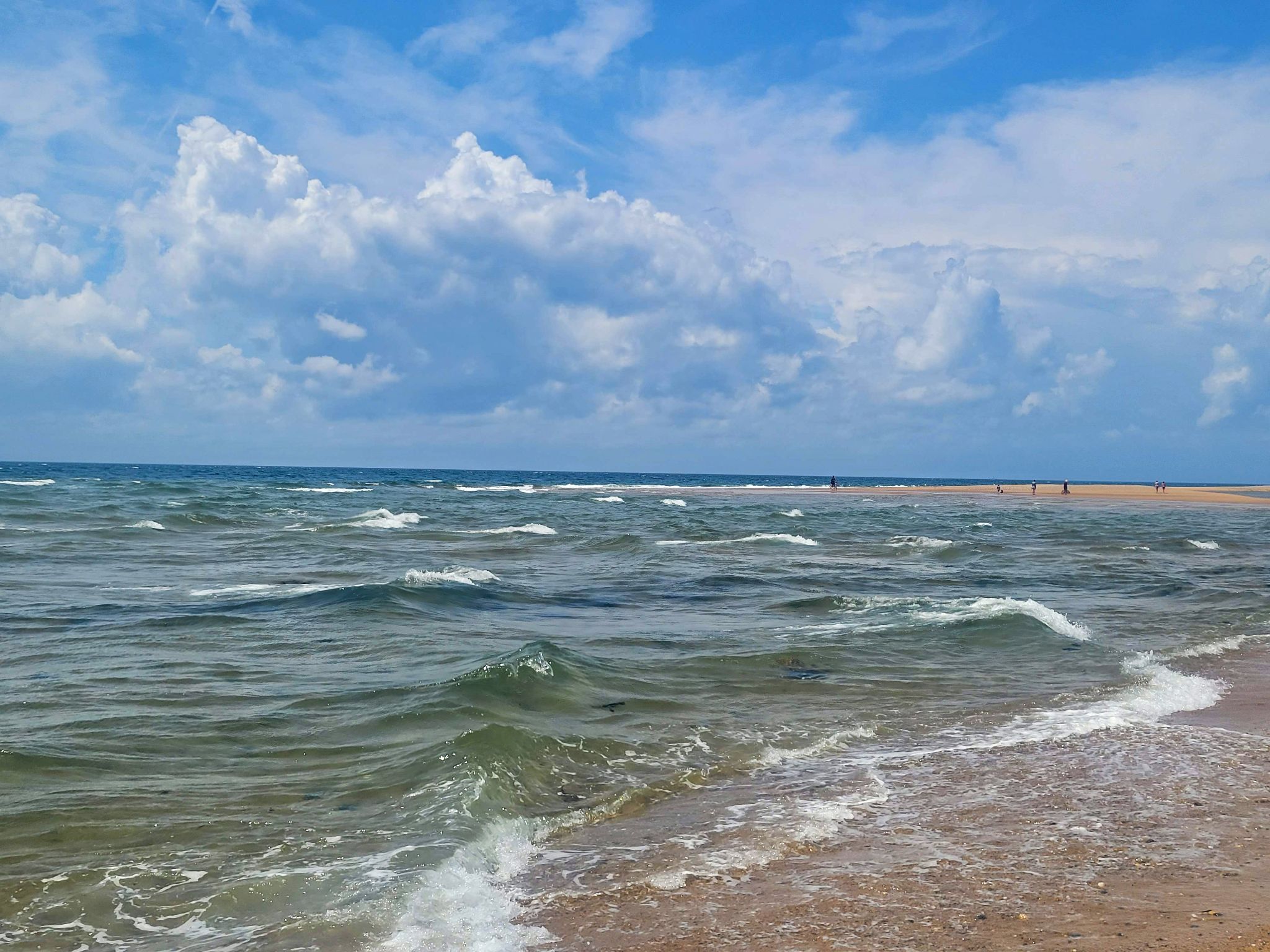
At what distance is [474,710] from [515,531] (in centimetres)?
2837

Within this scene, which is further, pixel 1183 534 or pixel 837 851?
pixel 1183 534

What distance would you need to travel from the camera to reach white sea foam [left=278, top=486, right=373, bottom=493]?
7582 centimetres

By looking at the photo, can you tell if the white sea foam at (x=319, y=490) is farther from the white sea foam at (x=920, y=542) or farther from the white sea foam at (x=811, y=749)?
the white sea foam at (x=811, y=749)

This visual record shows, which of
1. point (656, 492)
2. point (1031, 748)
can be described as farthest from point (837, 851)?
point (656, 492)

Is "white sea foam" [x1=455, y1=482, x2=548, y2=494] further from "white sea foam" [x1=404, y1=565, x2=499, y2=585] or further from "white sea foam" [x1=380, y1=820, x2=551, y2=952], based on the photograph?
"white sea foam" [x1=380, y1=820, x2=551, y2=952]

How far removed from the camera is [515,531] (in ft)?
126

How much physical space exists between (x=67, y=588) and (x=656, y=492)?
7427 centimetres

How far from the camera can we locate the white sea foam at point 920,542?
33.0m

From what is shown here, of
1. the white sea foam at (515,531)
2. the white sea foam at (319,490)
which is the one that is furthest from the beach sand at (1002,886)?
the white sea foam at (319,490)

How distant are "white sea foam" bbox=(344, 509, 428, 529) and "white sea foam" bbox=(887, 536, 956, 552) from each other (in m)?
19.9

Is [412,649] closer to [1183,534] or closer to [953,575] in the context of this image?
[953,575]

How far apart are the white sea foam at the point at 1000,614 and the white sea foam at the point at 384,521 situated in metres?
26.6

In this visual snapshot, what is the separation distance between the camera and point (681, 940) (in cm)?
508

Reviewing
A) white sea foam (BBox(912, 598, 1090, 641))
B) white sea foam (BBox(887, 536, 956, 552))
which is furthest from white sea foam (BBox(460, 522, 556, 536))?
white sea foam (BBox(912, 598, 1090, 641))
